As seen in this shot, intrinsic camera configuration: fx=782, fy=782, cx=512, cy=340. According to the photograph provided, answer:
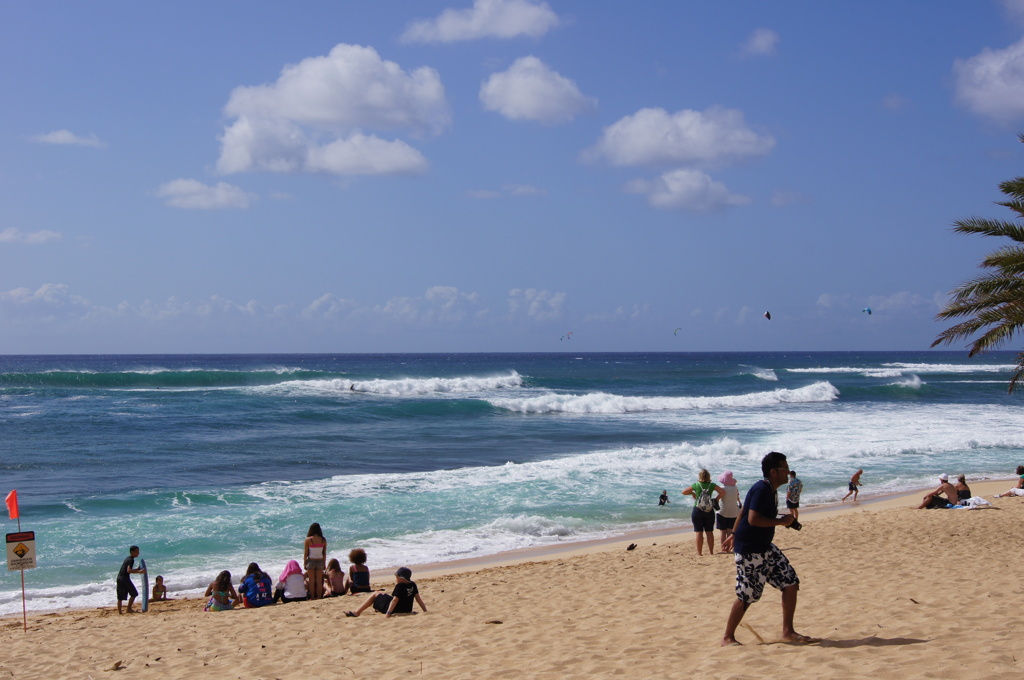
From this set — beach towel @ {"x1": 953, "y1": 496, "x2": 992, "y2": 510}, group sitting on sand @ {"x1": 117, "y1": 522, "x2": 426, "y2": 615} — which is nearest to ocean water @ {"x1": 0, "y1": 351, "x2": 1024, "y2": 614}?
group sitting on sand @ {"x1": 117, "y1": 522, "x2": 426, "y2": 615}

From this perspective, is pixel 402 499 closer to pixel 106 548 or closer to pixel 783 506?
pixel 106 548

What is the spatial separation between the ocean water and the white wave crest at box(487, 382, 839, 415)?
18cm

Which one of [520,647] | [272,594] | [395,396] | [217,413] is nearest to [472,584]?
[272,594]

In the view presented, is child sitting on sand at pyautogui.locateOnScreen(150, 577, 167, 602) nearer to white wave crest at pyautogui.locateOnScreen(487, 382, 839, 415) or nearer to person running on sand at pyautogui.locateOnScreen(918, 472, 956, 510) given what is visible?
person running on sand at pyautogui.locateOnScreen(918, 472, 956, 510)

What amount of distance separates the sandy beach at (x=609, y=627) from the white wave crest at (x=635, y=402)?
90.3 feet

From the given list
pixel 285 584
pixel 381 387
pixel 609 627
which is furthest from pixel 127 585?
pixel 381 387

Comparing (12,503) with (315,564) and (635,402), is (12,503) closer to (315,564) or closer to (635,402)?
(315,564)

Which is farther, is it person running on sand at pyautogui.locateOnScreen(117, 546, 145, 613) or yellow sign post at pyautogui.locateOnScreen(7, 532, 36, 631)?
person running on sand at pyautogui.locateOnScreen(117, 546, 145, 613)

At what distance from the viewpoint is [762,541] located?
5578 millimetres

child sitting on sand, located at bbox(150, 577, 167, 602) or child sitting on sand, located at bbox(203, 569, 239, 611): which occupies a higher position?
child sitting on sand, located at bbox(203, 569, 239, 611)

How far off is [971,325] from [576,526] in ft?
24.1

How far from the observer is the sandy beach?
18.9ft

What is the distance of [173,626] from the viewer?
886 cm

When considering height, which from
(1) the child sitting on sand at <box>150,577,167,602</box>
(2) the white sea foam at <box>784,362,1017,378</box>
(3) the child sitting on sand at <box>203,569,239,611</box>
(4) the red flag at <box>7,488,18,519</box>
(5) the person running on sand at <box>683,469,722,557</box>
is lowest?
(1) the child sitting on sand at <box>150,577,167,602</box>
